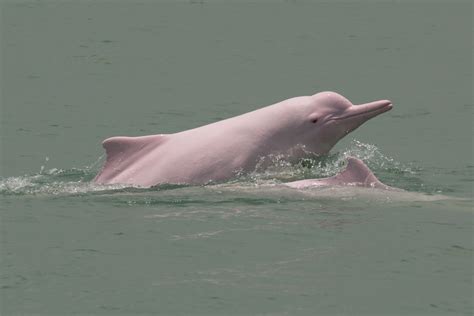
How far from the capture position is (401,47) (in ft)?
131

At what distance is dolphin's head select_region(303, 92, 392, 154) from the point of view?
19.3 m

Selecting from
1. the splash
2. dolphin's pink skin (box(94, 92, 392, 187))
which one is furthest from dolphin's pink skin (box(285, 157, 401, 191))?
dolphin's pink skin (box(94, 92, 392, 187))

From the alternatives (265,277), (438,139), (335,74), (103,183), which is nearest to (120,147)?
(103,183)

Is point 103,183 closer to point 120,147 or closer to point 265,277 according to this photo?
point 120,147

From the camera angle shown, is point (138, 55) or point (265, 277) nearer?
point (265, 277)

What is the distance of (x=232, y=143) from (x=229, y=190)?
3.96ft

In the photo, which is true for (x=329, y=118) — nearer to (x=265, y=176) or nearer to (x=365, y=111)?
(x=365, y=111)

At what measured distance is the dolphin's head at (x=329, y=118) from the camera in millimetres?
19328

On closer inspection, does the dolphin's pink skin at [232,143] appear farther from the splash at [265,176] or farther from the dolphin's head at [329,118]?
the splash at [265,176]

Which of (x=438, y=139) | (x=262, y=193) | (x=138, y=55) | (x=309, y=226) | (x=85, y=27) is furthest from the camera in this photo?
(x=85, y=27)

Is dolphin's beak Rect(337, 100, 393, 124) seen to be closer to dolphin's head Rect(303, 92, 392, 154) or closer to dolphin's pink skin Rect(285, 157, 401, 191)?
dolphin's head Rect(303, 92, 392, 154)

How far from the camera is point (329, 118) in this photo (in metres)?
19.4

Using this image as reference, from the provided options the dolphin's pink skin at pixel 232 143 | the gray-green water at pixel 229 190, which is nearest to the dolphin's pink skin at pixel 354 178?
the gray-green water at pixel 229 190

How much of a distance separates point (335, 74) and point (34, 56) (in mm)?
9821
